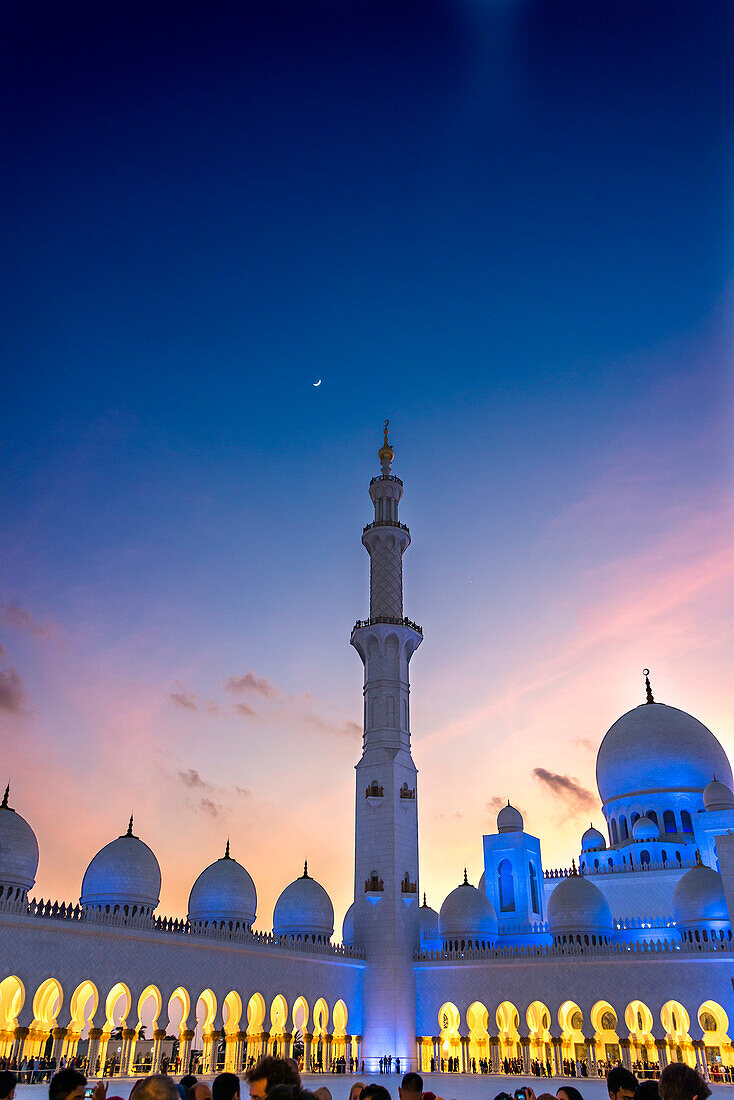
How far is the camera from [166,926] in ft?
78.1

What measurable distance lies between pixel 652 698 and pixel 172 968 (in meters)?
23.7

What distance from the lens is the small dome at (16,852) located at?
22.5 m

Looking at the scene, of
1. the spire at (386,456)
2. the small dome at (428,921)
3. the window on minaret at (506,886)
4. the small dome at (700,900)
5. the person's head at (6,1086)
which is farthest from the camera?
the spire at (386,456)

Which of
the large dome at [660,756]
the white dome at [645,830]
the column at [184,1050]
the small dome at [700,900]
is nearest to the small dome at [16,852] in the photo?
the column at [184,1050]

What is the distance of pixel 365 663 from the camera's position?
33.5 metres

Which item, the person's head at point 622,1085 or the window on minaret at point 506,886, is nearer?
the person's head at point 622,1085

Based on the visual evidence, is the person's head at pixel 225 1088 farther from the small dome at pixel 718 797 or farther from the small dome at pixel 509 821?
the small dome at pixel 509 821

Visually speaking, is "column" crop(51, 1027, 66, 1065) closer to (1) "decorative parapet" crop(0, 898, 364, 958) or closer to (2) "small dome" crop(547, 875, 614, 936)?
(1) "decorative parapet" crop(0, 898, 364, 958)

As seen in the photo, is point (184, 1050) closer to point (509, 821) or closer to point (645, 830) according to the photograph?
point (509, 821)

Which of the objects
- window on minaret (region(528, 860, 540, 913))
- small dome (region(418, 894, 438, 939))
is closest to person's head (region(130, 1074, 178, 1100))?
window on minaret (region(528, 860, 540, 913))

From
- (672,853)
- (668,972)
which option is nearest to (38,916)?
(668,972)

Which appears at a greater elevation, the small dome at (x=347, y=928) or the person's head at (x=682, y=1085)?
the small dome at (x=347, y=928)

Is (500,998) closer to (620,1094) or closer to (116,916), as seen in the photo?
(116,916)

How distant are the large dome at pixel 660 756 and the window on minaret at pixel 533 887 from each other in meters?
4.60
